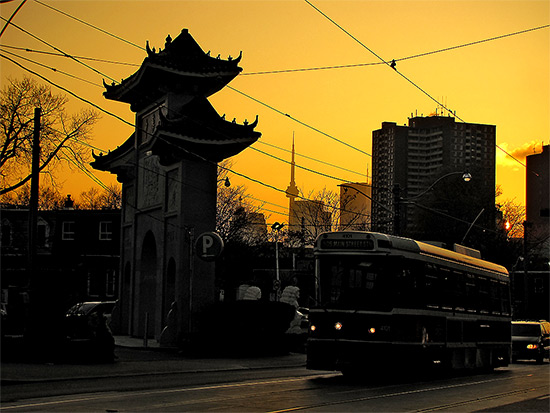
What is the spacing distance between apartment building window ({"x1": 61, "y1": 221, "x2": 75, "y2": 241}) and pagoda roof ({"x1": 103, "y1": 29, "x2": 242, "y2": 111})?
37472 mm

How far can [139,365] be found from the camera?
2428 centimetres

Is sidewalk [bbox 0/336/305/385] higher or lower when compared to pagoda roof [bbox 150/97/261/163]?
lower

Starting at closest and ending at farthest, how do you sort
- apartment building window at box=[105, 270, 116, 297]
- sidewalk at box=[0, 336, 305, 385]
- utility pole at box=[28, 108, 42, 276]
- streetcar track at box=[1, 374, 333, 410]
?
streetcar track at box=[1, 374, 333, 410] → sidewalk at box=[0, 336, 305, 385] → utility pole at box=[28, 108, 42, 276] → apartment building window at box=[105, 270, 116, 297]

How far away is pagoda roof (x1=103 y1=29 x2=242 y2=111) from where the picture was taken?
33.6 metres

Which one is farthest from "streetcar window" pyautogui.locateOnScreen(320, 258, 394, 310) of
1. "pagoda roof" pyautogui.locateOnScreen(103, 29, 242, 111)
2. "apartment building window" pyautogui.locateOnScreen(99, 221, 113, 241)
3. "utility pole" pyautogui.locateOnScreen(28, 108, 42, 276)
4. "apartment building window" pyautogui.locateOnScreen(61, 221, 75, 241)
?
"apartment building window" pyautogui.locateOnScreen(61, 221, 75, 241)

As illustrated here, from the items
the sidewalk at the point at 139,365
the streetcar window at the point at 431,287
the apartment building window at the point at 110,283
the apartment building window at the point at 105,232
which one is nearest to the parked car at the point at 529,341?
the sidewalk at the point at 139,365

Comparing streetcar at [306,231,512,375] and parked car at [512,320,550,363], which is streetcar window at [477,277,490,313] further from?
parked car at [512,320,550,363]

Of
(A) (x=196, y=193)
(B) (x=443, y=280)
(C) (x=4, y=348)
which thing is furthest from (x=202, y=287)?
(B) (x=443, y=280)

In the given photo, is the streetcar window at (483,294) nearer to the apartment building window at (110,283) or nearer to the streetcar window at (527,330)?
the streetcar window at (527,330)

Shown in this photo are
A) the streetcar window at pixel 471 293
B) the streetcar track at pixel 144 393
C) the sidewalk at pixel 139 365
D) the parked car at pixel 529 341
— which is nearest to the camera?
the streetcar track at pixel 144 393

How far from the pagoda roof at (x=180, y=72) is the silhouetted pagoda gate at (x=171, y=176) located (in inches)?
1.6

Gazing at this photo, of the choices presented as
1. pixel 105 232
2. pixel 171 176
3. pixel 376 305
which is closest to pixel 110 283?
pixel 105 232

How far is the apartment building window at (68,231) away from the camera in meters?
71.6

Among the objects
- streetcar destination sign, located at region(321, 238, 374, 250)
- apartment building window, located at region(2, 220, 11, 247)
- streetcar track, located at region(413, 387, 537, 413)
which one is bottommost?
streetcar track, located at region(413, 387, 537, 413)
